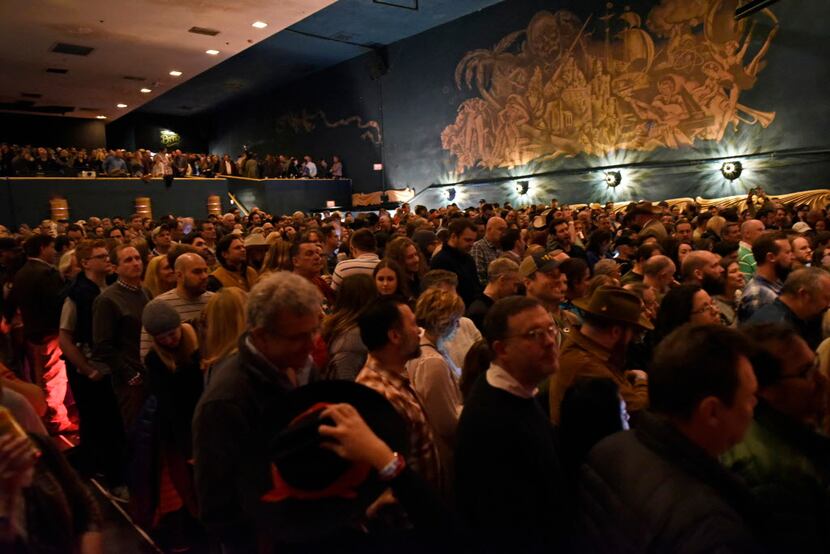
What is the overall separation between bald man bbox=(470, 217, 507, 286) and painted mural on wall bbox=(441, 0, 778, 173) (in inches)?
382

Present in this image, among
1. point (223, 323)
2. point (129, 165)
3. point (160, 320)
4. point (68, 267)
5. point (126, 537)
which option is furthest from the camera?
point (129, 165)

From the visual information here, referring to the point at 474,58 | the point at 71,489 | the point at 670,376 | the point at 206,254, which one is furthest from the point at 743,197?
the point at 71,489

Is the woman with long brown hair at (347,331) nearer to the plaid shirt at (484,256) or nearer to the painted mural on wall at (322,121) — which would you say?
the plaid shirt at (484,256)

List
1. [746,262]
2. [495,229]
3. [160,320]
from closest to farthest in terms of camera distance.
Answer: [160,320] < [746,262] < [495,229]

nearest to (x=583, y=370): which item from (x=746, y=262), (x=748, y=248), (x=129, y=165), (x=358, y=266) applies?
(x=358, y=266)

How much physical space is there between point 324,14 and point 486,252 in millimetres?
13707

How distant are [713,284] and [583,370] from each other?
227 centimetres

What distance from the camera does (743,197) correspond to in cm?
1260

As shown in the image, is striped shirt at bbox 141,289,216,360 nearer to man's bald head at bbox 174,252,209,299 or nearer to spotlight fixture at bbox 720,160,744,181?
man's bald head at bbox 174,252,209,299

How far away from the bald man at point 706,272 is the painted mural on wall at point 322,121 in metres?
18.6

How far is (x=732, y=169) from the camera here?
12695 millimetres

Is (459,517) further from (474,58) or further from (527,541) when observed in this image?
(474,58)

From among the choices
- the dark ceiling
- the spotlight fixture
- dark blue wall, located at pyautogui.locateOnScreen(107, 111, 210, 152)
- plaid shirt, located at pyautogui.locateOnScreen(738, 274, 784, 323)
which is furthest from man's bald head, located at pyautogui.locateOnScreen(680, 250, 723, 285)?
dark blue wall, located at pyautogui.locateOnScreen(107, 111, 210, 152)

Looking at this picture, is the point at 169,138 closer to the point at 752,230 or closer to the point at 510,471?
the point at 752,230
